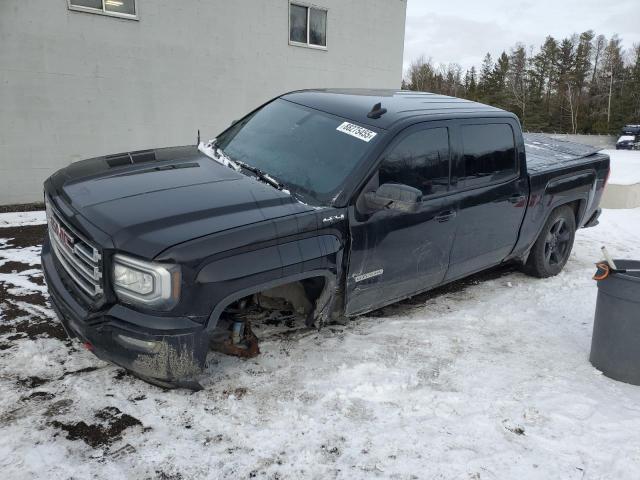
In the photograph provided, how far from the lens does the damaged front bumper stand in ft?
8.64

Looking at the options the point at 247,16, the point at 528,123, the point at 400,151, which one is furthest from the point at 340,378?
the point at 528,123

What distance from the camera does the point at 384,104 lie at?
4.07m

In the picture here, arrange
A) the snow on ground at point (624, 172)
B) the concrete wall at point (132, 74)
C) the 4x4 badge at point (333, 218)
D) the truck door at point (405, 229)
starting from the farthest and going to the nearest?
1. the snow on ground at point (624, 172)
2. the concrete wall at point (132, 74)
3. the truck door at point (405, 229)
4. the 4x4 badge at point (333, 218)

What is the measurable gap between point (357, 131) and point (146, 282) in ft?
6.32

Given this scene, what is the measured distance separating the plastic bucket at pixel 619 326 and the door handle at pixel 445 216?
116 cm

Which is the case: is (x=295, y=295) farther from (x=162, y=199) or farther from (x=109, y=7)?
(x=109, y=7)

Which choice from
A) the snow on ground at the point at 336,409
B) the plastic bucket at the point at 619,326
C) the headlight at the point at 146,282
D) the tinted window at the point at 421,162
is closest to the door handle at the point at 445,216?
the tinted window at the point at 421,162

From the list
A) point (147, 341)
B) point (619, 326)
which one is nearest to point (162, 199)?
point (147, 341)

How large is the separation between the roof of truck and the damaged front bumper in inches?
81.5

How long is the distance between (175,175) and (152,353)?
1287mm

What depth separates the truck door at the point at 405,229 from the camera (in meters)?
3.45

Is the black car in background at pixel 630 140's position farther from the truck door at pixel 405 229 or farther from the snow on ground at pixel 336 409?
the truck door at pixel 405 229

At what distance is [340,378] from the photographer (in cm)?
331

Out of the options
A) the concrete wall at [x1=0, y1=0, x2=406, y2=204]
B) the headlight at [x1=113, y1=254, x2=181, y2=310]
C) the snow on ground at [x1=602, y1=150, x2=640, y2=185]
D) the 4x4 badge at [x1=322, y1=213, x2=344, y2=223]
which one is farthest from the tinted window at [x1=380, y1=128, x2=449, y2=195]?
the snow on ground at [x1=602, y1=150, x2=640, y2=185]
